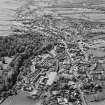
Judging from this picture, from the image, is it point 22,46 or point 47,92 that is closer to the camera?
point 47,92

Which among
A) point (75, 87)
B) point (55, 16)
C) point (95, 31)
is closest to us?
point (75, 87)

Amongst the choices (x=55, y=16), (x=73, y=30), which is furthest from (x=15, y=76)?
(x=55, y=16)

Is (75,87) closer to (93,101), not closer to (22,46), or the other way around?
(93,101)

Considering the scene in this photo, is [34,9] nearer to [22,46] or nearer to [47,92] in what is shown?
[22,46]

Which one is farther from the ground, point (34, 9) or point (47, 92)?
point (34, 9)

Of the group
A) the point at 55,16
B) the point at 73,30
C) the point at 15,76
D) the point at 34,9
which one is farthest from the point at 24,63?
the point at 34,9

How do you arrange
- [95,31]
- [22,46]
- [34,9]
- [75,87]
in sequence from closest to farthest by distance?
[75,87] → [22,46] → [95,31] → [34,9]
